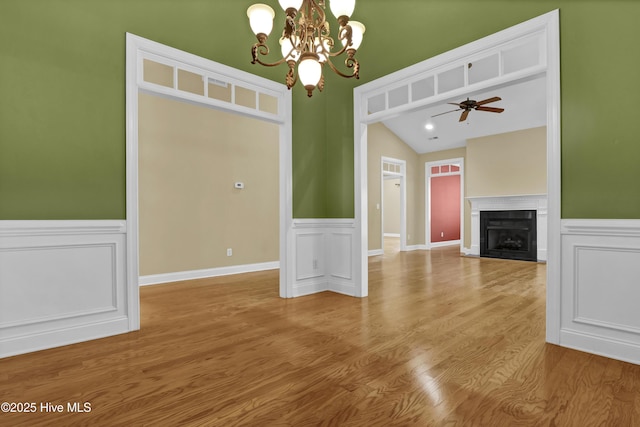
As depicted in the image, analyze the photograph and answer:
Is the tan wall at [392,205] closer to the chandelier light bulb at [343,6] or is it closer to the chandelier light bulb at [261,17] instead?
the chandelier light bulb at [343,6]

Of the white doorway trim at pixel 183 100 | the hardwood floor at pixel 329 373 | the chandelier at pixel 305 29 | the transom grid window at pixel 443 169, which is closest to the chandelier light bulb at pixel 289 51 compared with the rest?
the chandelier at pixel 305 29

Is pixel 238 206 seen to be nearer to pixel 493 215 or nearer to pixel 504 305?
pixel 504 305

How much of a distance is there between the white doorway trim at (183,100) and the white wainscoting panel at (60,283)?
3.8 inches

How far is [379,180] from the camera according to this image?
8.93 m

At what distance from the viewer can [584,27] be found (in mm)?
2406

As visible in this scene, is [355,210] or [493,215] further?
[493,215]

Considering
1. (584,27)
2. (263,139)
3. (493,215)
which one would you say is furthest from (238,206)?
(493,215)

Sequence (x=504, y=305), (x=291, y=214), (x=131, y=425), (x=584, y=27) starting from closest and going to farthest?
(x=131, y=425)
(x=584, y=27)
(x=504, y=305)
(x=291, y=214)

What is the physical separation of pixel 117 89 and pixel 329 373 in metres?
2.82

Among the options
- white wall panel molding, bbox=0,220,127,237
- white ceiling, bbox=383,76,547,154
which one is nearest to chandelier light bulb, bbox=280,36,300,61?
white wall panel molding, bbox=0,220,127,237

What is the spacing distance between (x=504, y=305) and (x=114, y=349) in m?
3.71

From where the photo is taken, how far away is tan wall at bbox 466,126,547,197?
24.2ft

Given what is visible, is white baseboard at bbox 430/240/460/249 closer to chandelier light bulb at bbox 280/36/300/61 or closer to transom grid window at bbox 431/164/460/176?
transom grid window at bbox 431/164/460/176

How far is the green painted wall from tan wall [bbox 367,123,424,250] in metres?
5.38
